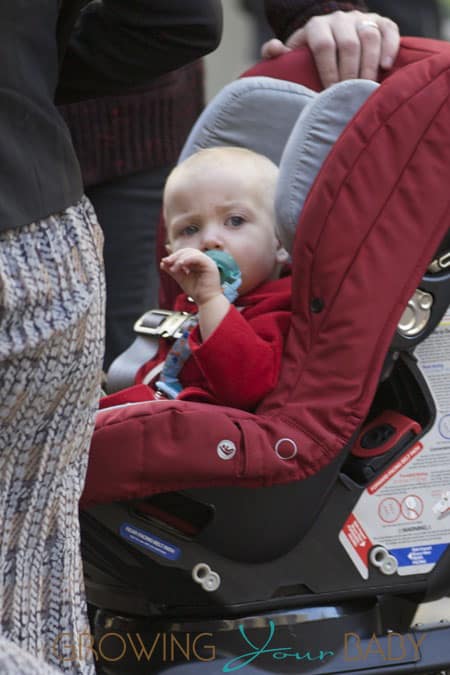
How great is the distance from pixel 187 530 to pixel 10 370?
2.15ft

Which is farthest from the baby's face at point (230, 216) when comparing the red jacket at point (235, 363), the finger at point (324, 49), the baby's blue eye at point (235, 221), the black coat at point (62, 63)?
the black coat at point (62, 63)

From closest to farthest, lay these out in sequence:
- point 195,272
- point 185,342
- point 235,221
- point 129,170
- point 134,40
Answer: point 134,40 → point 195,272 → point 185,342 → point 235,221 → point 129,170

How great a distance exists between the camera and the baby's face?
7.06ft

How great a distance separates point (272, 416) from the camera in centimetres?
190

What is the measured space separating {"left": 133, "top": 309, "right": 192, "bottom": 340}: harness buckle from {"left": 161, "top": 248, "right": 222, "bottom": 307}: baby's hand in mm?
143

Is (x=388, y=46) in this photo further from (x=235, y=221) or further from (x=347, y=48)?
(x=235, y=221)

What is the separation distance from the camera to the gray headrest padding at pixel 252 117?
7.66 ft

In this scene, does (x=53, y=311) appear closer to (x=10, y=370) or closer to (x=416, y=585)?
(x=10, y=370)

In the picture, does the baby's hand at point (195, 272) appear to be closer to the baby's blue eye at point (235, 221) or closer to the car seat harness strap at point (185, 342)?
the car seat harness strap at point (185, 342)

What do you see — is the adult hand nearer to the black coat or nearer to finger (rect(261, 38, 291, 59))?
finger (rect(261, 38, 291, 59))

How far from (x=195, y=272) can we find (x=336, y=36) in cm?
60

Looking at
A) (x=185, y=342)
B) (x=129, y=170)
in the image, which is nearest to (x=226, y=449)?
(x=185, y=342)

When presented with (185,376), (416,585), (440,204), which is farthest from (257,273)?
(416,585)

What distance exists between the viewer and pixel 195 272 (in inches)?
77.7
